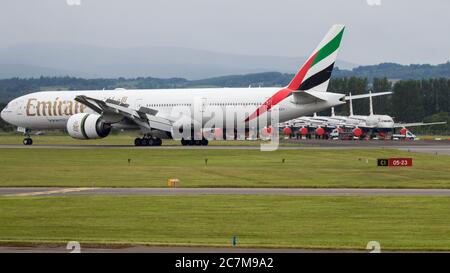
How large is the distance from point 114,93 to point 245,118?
14.5 metres

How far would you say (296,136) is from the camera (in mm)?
129000

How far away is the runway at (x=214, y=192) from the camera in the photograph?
39.1m

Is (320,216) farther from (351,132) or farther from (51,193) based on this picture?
(351,132)

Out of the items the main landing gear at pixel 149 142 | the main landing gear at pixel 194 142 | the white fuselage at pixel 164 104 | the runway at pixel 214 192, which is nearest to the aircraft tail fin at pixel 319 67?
the white fuselage at pixel 164 104

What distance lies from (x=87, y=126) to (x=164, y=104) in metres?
8.00

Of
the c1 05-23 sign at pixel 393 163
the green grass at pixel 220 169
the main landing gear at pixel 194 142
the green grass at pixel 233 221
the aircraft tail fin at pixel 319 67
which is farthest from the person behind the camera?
the main landing gear at pixel 194 142

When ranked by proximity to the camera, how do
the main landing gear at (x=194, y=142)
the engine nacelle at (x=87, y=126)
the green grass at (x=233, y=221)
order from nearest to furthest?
1. the green grass at (x=233, y=221)
2. the engine nacelle at (x=87, y=126)
3. the main landing gear at (x=194, y=142)

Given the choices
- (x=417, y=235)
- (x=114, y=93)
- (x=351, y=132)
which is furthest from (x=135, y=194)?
(x=351, y=132)

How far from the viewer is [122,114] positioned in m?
78.6

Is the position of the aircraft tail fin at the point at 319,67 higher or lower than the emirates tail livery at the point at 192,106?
higher

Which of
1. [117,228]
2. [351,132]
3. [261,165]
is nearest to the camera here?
[117,228]

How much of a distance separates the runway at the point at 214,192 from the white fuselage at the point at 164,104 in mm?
35497

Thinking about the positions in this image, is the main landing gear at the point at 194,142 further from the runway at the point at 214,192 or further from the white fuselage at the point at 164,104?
the runway at the point at 214,192
